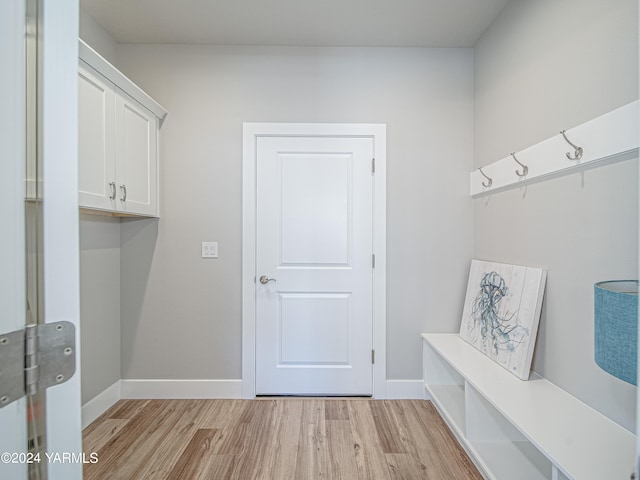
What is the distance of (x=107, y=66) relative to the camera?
183cm

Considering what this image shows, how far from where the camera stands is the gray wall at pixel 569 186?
1.29 m

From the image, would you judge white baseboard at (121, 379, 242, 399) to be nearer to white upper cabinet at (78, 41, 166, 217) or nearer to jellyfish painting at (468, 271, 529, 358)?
white upper cabinet at (78, 41, 166, 217)

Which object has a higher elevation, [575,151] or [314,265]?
[575,151]

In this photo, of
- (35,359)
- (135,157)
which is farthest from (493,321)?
(135,157)

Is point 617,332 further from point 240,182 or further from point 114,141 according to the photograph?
point 114,141

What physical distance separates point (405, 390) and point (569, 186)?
5.72 ft

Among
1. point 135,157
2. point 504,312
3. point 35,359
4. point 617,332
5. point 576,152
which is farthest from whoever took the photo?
point 135,157

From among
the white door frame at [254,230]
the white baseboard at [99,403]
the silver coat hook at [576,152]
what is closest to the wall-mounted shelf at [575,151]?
the silver coat hook at [576,152]

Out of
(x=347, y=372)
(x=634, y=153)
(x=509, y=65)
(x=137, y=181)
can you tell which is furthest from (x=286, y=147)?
(x=634, y=153)

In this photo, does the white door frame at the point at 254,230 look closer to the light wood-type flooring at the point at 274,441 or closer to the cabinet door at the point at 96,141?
the light wood-type flooring at the point at 274,441

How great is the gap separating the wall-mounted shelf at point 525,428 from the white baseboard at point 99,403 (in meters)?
2.29

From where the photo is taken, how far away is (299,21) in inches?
86.7

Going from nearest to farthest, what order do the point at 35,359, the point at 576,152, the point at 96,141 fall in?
the point at 35,359 → the point at 576,152 → the point at 96,141

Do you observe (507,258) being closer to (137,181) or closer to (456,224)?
(456,224)
